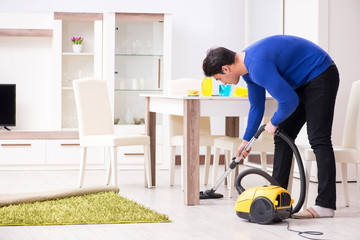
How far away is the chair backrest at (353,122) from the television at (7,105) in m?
3.73

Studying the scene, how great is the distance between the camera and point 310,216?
354cm

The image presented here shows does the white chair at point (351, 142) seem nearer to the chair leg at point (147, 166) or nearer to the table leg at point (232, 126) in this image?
the table leg at point (232, 126)

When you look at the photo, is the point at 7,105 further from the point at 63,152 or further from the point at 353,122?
the point at 353,122

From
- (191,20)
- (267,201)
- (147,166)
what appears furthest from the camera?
(191,20)

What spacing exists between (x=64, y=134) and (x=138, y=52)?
3.76 ft

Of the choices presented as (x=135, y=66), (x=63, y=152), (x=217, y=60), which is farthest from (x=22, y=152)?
(x=217, y=60)

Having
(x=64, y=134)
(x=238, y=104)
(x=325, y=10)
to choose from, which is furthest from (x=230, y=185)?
(x=64, y=134)

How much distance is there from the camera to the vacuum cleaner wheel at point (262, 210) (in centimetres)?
327

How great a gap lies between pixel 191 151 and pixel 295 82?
0.90 m

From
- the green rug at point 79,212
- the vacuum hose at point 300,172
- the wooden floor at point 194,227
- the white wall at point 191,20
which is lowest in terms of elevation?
the wooden floor at point 194,227

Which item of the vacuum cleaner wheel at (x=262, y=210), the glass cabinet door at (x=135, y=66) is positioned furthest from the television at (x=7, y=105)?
the vacuum cleaner wheel at (x=262, y=210)

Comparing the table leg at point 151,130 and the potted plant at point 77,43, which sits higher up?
the potted plant at point 77,43

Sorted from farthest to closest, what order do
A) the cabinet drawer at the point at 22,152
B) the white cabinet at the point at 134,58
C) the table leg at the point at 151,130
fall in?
the white cabinet at the point at 134,58
the cabinet drawer at the point at 22,152
the table leg at the point at 151,130

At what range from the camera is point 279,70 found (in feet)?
11.4
